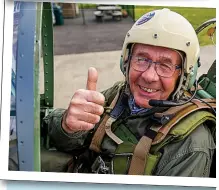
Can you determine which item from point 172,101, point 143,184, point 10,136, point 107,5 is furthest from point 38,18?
point 143,184

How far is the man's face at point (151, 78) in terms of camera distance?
2.25 m

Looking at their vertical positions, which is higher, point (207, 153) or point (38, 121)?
point (38, 121)

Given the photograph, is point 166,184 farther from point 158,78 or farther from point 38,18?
point 38,18

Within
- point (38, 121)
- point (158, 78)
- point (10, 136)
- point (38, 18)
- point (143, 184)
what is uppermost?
point (38, 18)

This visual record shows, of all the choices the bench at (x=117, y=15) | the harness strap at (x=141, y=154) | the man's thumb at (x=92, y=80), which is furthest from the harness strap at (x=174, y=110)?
the bench at (x=117, y=15)

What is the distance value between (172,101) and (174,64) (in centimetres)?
19

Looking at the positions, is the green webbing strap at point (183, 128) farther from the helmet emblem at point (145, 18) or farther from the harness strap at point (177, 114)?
the helmet emblem at point (145, 18)

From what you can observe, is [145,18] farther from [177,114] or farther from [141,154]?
[141,154]

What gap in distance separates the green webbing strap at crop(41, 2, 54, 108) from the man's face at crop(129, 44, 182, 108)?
1.68 feet

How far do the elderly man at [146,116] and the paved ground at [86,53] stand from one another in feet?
0.21

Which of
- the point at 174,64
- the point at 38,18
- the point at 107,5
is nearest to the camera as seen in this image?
the point at 38,18

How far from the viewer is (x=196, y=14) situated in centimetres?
238

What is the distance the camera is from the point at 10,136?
230cm

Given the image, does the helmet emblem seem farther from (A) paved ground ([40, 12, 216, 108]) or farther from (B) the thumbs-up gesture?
(B) the thumbs-up gesture
